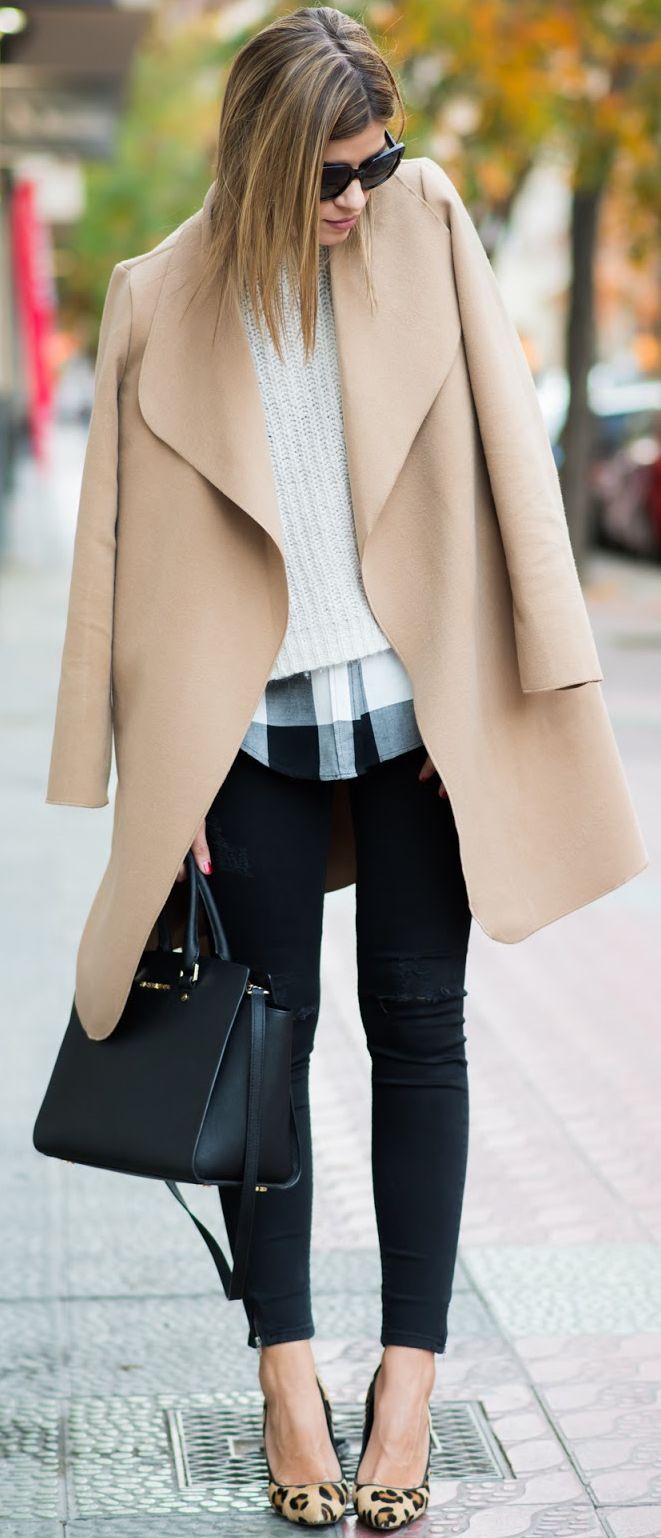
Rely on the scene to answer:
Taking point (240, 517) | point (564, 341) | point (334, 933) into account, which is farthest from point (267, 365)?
point (564, 341)

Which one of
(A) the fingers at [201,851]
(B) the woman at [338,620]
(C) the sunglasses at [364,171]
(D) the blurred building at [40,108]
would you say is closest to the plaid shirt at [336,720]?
(B) the woman at [338,620]

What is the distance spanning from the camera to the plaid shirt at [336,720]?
2441 millimetres

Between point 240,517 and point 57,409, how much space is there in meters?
70.8

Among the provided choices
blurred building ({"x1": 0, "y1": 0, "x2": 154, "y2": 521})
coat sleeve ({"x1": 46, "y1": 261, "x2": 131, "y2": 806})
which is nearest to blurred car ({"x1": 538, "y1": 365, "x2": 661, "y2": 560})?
blurred building ({"x1": 0, "y1": 0, "x2": 154, "y2": 521})

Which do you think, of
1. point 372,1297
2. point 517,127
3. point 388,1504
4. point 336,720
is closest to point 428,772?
point 336,720

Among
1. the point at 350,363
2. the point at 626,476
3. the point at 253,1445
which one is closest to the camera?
the point at 350,363

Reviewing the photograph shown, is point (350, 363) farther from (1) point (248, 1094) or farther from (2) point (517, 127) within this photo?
(2) point (517, 127)

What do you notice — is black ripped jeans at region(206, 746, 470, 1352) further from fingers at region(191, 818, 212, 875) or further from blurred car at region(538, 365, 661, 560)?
blurred car at region(538, 365, 661, 560)

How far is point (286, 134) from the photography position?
2240 millimetres

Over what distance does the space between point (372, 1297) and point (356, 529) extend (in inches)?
57.9

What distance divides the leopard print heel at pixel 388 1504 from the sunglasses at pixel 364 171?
1.62 meters

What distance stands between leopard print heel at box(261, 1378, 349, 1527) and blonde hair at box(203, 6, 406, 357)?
146cm

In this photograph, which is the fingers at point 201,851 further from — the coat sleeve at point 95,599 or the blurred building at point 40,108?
the blurred building at point 40,108

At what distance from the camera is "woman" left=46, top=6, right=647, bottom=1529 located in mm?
2398
